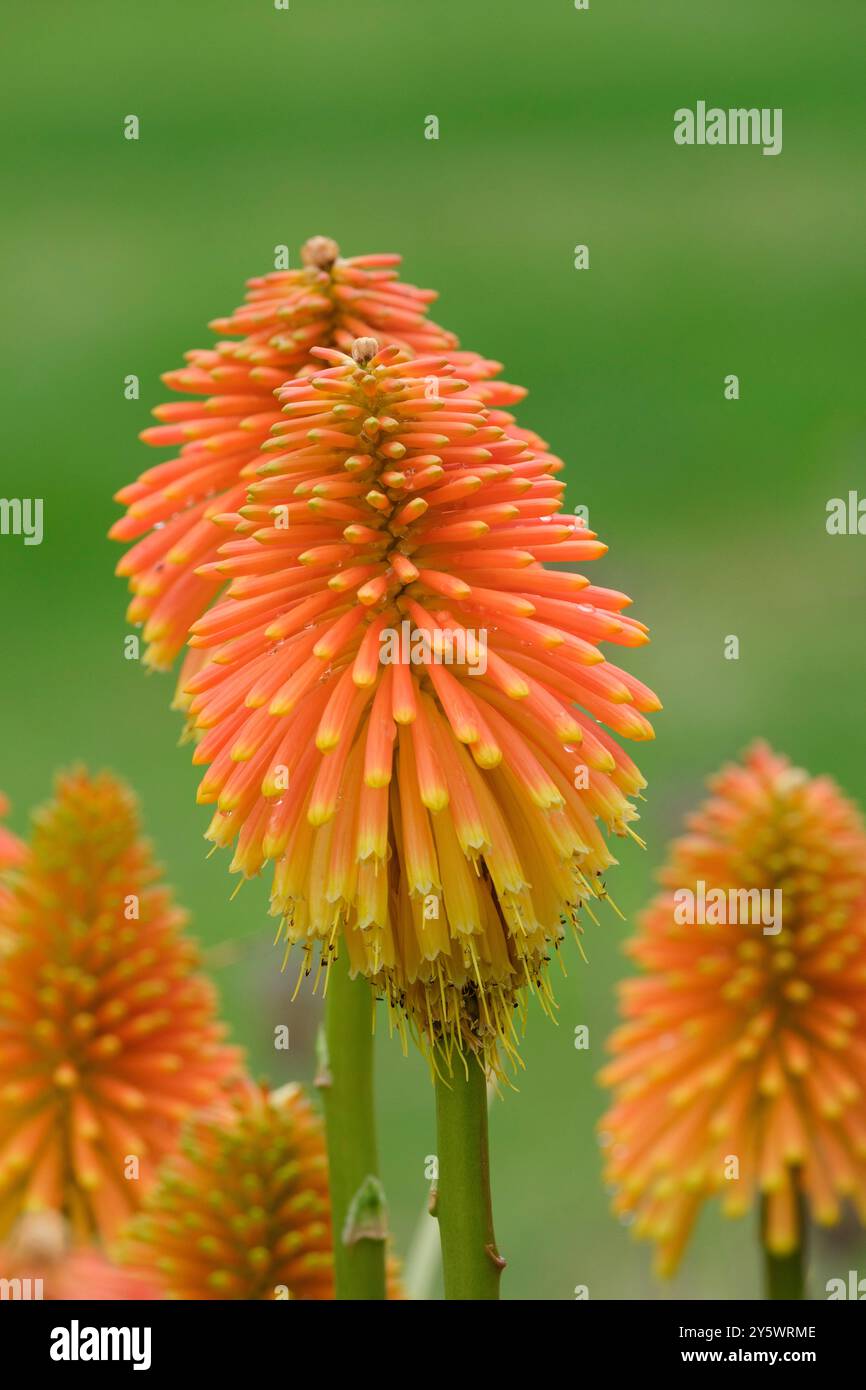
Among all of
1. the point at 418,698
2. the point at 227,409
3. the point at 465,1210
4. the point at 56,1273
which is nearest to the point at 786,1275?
the point at 465,1210

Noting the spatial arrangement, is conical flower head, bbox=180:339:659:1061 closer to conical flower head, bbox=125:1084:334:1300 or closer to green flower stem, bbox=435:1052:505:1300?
green flower stem, bbox=435:1052:505:1300

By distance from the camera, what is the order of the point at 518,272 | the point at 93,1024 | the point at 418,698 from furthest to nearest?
the point at 518,272
the point at 93,1024
the point at 418,698

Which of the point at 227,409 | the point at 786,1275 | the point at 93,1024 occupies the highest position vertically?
the point at 227,409

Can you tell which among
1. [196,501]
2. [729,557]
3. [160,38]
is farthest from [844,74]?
[196,501]

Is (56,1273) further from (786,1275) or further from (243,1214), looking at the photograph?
(786,1275)

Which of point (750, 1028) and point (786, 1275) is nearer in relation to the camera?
point (786, 1275)
